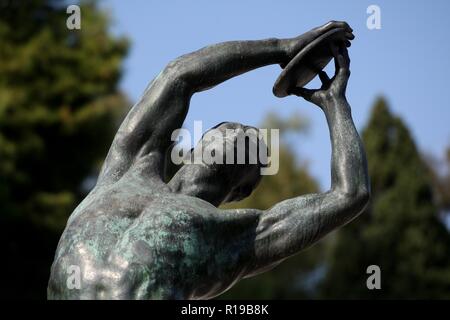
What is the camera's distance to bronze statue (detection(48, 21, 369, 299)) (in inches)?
171

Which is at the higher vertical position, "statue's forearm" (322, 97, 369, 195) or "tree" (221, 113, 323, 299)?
"tree" (221, 113, 323, 299)

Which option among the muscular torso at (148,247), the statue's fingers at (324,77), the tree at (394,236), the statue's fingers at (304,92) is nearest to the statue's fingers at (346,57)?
the statue's fingers at (324,77)

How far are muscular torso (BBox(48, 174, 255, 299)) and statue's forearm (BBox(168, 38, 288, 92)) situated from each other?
63cm

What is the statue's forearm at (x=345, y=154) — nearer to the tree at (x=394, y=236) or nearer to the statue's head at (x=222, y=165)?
the statue's head at (x=222, y=165)

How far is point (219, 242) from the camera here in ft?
15.0

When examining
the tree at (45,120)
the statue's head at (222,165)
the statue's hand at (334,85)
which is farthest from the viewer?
the tree at (45,120)

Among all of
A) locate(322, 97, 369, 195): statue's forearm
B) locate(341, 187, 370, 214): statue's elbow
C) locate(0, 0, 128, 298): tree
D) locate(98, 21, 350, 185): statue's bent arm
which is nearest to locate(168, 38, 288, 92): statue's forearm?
locate(98, 21, 350, 185): statue's bent arm

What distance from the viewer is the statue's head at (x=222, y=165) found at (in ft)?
15.8

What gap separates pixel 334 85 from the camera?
5.09 metres

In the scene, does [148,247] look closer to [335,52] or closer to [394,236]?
[335,52]

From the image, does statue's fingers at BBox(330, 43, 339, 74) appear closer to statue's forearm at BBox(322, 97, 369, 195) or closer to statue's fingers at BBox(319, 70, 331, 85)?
statue's fingers at BBox(319, 70, 331, 85)

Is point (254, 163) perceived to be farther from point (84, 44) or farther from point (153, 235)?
point (84, 44)

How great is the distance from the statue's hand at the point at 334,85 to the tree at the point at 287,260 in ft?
70.1
